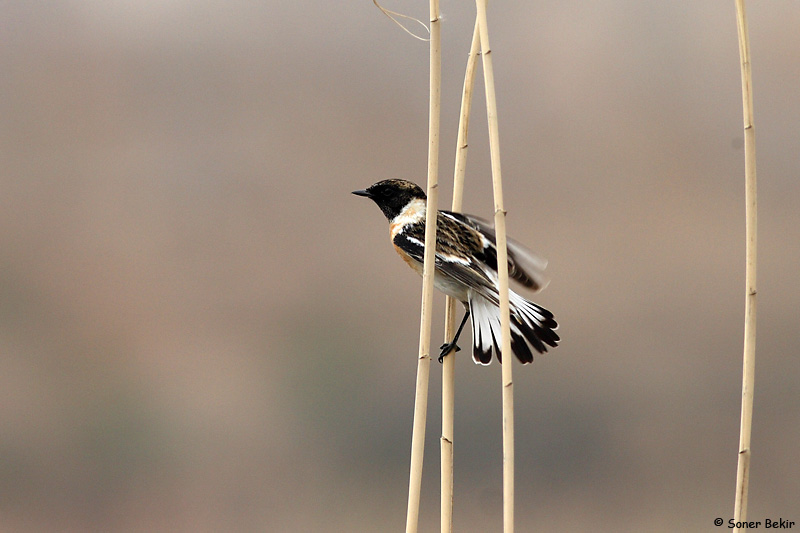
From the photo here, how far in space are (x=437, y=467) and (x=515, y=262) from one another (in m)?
3.60

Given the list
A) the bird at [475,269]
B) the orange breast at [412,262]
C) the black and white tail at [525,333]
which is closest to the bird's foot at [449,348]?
the bird at [475,269]

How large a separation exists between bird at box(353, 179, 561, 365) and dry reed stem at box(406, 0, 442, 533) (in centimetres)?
20

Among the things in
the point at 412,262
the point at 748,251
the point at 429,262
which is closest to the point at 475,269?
the point at 412,262

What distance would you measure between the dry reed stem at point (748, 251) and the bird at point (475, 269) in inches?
14.4

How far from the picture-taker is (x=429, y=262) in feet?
4.24

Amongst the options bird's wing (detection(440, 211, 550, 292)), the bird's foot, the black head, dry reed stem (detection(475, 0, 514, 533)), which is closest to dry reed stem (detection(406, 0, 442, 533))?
dry reed stem (detection(475, 0, 514, 533))

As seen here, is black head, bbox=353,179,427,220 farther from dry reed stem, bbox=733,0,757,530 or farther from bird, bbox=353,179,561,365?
dry reed stem, bbox=733,0,757,530

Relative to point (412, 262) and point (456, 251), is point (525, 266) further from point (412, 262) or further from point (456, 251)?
point (412, 262)

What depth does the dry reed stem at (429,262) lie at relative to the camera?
1247 mm

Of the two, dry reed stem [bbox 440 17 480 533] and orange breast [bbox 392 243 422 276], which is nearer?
dry reed stem [bbox 440 17 480 533]

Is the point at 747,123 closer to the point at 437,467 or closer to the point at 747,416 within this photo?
the point at 747,416

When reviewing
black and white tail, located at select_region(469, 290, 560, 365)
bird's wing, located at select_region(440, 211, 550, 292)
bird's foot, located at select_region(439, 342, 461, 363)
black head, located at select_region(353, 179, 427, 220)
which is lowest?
bird's foot, located at select_region(439, 342, 461, 363)

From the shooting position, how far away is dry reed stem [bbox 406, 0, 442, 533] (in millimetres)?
1247

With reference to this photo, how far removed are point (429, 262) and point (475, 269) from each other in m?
0.52
